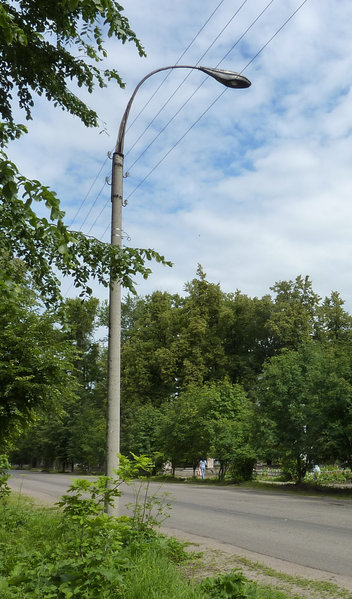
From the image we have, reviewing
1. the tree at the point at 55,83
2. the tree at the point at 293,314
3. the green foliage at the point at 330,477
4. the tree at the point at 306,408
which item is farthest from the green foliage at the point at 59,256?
the tree at the point at 293,314

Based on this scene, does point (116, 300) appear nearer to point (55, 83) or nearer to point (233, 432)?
point (55, 83)

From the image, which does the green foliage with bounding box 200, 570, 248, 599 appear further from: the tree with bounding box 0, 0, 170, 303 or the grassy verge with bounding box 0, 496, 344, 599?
the tree with bounding box 0, 0, 170, 303

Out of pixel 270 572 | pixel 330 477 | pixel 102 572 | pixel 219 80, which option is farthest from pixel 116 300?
pixel 330 477

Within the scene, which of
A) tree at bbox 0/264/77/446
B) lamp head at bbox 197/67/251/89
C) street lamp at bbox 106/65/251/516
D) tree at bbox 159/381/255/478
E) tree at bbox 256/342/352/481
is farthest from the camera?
tree at bbox 159/381/255/478

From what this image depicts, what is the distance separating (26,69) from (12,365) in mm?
5805

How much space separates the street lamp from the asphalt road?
151cm


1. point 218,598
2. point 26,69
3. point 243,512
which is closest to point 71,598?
point 218,598

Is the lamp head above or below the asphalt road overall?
above

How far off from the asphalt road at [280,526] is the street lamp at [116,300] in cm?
151

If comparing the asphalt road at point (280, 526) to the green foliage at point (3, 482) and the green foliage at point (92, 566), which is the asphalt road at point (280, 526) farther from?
the green foliage at point (3, 482)

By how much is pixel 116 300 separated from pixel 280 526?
632cm

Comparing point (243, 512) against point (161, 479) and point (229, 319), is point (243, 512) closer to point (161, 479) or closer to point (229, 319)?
point (161, 479)

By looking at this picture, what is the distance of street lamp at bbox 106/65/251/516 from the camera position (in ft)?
22.7

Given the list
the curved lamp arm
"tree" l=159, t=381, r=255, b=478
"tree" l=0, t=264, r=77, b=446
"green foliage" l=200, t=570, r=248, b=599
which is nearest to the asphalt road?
"green foliage" l=200, t=570, r=248, b=599
